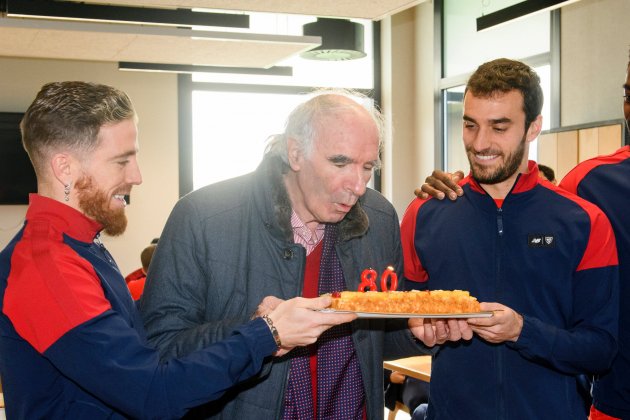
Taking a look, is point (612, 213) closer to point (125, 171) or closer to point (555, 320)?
point (555, 320)

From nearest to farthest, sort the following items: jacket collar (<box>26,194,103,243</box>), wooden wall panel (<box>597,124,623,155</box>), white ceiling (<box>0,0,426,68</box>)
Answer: jacket collar (<box>26,194,103,243</box>), white ceiling (<box>0,0,426,68</box>), wooden wall panel (<box>597,124,623,155</box>)

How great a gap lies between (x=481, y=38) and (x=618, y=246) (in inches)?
254

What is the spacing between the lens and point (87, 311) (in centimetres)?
168

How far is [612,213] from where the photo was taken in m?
2.42

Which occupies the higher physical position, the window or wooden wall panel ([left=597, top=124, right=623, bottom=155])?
the window

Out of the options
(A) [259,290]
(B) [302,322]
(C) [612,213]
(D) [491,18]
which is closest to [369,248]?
(A) [259,290]

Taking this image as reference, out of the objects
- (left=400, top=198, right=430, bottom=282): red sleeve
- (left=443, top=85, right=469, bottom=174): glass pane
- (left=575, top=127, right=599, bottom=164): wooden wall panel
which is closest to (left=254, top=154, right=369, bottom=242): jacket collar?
(left=400, top=198, right=430, bottom=282): red sleeve

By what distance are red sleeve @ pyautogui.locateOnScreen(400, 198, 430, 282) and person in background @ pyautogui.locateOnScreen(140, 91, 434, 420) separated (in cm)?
27

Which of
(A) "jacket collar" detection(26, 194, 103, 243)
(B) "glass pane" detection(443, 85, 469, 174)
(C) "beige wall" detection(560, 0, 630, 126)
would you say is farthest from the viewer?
(B) "glass pane" detection(443, 85, 469, 174)

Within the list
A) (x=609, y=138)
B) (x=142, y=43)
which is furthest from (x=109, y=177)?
(x=142, y=43)

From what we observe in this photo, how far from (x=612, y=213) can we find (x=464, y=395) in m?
0.74

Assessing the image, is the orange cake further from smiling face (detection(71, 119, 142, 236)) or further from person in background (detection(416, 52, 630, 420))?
smiling face (detection(71, 119, 142, 236))

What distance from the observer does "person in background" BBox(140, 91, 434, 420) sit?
6.86ft

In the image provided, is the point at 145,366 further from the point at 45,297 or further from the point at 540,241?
the point at 540,241
